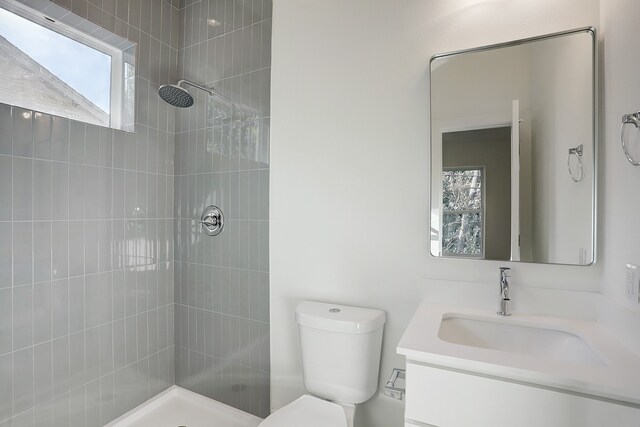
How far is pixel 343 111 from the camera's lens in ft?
5.09

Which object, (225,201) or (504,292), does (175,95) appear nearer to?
(225,201)

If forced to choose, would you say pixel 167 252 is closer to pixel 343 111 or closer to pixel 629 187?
pixel 343 111

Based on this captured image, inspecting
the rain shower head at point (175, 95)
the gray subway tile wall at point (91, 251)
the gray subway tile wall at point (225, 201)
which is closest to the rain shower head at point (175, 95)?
the rain shower head at point (175, 95)

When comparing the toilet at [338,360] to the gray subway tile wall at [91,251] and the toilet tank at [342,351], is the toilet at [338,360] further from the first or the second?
the gray subway tile wall at [91,251]

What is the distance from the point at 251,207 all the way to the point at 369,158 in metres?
0.74

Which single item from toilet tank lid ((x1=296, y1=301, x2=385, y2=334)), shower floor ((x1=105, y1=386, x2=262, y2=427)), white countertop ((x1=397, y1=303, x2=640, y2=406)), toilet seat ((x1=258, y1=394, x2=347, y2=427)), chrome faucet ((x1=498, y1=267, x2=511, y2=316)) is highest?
chrome faucet ((x1=498, y1=267, x2=511, y2=316))

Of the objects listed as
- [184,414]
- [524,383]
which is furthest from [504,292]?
[184,414]

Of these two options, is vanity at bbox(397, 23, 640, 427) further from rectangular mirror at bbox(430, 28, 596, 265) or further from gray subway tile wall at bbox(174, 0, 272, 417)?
gray subway tile wall at bbox(174, 0, 272, 417)

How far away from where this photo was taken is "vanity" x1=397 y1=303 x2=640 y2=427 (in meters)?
0.75

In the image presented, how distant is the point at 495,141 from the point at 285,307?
4.09ft

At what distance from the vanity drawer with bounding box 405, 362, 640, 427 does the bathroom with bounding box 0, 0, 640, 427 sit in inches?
11.1

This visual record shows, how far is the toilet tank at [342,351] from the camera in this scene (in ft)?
4.41

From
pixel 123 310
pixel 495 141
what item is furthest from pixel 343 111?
pixel 123 310

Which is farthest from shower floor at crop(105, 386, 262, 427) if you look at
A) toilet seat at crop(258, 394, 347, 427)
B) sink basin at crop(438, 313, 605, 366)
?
sink basin at crop(438, 313, 605, 366)
